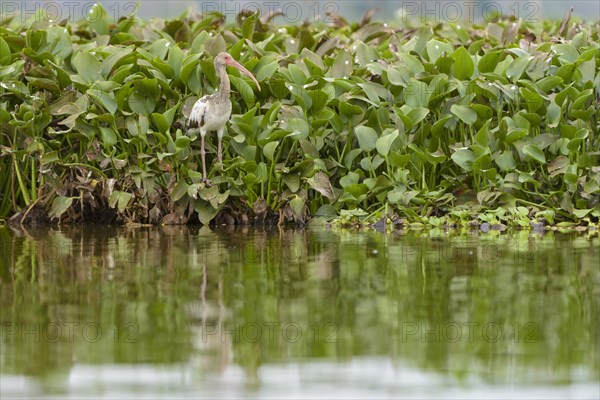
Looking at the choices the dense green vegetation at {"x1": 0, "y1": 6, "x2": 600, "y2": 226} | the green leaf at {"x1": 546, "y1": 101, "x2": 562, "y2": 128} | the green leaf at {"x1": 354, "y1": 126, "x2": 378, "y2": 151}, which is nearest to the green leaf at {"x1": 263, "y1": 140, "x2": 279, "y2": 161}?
the dense green vegetation at {"x1": 0, "y1": 6, "x2": 600, "y2": 226}

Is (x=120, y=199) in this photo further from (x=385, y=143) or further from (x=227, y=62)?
(x=385, y=143)

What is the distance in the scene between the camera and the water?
4801mm

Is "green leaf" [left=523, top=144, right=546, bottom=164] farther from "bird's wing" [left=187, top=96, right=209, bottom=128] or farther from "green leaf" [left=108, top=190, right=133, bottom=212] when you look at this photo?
"green leaf" [left=108, top=190, right=133, bottom=212]

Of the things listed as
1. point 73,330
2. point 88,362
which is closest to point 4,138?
point 73,330

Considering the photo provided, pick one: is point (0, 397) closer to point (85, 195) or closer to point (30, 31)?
point (85, 195)

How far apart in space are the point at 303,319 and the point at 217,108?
4.60 m

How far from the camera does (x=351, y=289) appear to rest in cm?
701

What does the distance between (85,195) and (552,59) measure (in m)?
4.45

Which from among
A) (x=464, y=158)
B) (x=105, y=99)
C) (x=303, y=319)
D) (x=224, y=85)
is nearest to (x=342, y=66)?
(x=224, y=85)

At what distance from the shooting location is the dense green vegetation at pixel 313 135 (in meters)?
10.5

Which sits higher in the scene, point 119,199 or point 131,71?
point 131,71

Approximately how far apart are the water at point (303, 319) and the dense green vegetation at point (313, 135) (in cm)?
122

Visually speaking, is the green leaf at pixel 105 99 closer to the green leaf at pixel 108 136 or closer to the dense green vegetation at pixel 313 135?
the dense green vegetation at pixel 313 135

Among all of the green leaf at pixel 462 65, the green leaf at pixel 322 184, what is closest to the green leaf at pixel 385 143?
the green leaf at pixel 322 184
